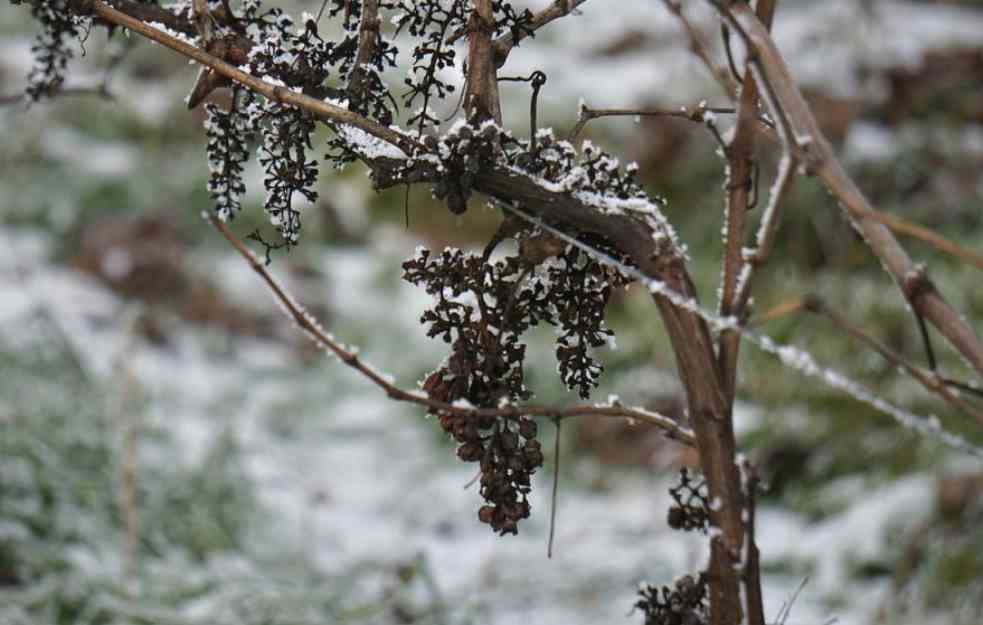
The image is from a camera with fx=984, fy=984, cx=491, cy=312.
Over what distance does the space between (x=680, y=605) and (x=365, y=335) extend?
300cm

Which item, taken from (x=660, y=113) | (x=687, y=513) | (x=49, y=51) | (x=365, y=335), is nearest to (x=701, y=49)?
(x=660, y=113)

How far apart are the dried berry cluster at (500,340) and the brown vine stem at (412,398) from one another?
0.08ft

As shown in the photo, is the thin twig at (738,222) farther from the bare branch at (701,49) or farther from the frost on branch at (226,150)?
the frost on branch at (226,150)

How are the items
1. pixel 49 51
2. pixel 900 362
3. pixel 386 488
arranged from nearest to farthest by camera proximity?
pixel 900 362 → pixel 49 51 → pixel 386 488

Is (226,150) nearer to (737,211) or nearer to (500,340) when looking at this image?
(500,340)

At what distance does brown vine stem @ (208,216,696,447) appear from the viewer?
55cm

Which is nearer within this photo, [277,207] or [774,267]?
[277,207]

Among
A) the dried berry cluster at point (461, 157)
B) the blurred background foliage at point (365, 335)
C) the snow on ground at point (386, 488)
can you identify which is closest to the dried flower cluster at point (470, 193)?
the dried berry cluster at point (461, 157)

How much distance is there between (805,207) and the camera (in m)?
3.27

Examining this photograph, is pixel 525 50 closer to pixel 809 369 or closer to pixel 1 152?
pixel 1 152

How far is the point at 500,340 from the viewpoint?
614 millimetres

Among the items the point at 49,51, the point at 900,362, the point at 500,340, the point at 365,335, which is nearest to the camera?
the point at 900,362

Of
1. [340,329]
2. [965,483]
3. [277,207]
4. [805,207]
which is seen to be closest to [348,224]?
[340,329]

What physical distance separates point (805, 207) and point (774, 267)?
0.83 feet
